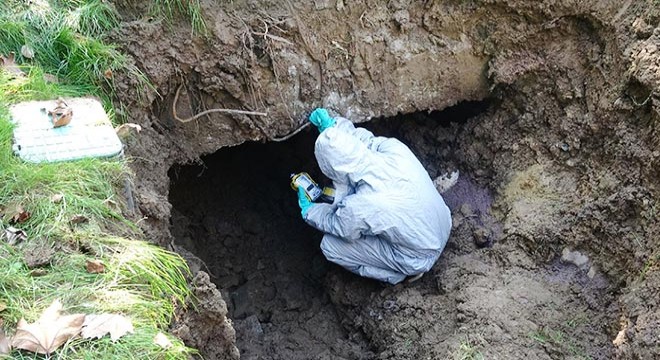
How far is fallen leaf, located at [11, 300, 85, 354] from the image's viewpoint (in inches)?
79.1

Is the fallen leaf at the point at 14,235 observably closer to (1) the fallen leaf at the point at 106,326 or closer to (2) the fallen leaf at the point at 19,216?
(2) the fallen leaf at the point at 19,216

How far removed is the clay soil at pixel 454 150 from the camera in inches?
134

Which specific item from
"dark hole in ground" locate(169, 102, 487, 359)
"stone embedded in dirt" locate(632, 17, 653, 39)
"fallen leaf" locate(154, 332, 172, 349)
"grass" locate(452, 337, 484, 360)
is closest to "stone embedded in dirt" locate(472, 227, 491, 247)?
"dark hole in ground" locate(169, 102, 487, 359)

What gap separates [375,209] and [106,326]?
1901 mm

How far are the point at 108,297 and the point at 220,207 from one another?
2.51m

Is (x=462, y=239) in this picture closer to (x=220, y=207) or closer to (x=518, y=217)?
(x=518, y=217)

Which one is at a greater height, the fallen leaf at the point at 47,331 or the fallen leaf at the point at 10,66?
the fallen leaf at the point at 47,331

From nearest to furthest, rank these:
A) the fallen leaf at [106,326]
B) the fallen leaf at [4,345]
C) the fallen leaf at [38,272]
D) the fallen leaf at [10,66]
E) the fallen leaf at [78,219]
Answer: the fallen leaf at [4,345] → the fallen leaf at [106,326] → the fallen leaf at [38,272] → the fallen leaf at [78,219] → the fallen leaf at [10,66]

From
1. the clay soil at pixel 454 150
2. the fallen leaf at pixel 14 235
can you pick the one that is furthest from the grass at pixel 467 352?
the fallen leaf at pixel 14 235

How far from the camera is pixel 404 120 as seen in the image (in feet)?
15.2

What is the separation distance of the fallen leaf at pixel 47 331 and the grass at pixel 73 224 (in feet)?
0.09

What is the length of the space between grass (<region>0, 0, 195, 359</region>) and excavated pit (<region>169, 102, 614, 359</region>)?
1.07 metres

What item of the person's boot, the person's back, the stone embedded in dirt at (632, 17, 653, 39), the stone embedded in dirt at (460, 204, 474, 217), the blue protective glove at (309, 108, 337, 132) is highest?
the stone embedded in dirt at (632, 17, 653, 39)

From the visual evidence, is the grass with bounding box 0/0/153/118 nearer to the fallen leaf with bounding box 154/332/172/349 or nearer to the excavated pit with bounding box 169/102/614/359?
the excavated pit with bounding box 169/102/614/359
